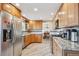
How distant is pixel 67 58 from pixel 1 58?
2.82ft

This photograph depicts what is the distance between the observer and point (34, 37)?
934cm

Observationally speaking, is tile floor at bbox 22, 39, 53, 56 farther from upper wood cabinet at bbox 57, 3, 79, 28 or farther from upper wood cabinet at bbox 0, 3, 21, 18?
upper wood cabinet at bbox 57, 3, 79, 28

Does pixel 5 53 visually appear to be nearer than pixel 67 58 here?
No

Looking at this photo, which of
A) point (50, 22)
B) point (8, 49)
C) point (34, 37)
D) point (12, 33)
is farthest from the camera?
point (50, 22)

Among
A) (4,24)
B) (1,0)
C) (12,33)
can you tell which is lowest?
(12,33)

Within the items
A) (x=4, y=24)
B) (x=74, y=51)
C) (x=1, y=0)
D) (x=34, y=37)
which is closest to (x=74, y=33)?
(x=74, y=51)

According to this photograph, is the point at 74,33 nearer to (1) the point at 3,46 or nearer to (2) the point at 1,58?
(1) the point at 3,46

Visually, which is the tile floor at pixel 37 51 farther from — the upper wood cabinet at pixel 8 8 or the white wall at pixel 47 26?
the white wall at pixel 47 26

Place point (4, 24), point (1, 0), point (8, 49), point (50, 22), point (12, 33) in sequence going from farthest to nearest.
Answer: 1. point (50, 22)
2. point (12, 33)
3. point (8, 49)
4. point (4, 24)
5. point (1, 0)

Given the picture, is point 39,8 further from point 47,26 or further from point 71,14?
point 47,26

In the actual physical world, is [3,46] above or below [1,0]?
below

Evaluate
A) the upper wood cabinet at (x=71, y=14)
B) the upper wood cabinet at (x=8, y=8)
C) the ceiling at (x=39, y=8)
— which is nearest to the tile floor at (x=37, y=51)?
the ceiling at (x=39, y=8)

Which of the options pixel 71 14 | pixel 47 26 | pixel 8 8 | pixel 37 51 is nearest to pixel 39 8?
pixel 37 51

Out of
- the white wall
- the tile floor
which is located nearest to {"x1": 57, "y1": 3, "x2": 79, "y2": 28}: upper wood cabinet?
the tile floor
